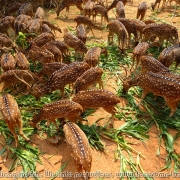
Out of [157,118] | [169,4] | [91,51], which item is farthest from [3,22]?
[169,4]

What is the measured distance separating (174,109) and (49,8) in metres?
8.11

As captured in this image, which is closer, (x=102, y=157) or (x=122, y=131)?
(x=102, y=157)

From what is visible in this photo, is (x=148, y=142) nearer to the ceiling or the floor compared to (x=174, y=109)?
nearer to the floor

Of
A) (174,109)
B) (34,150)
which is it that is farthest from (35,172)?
(174,109)

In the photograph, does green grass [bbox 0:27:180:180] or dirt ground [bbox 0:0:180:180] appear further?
green grass [bbox 0:27:180:180]

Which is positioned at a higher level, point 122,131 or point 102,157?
point 122,131

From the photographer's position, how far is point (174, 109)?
4758 mm

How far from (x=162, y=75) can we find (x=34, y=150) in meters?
2.92

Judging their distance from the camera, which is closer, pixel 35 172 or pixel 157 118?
pixel 35 172

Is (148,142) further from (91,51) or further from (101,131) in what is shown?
(91,51)

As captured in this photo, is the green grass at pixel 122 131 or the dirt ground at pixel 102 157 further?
the green grass at pixel 122 131

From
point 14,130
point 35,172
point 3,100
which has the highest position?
point 3,100

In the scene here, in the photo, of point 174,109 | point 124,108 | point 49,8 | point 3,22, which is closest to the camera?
point 174,109

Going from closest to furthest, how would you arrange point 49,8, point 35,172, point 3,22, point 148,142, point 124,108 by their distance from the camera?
point 35,172
point 148,142
point 124,108
point 3,22
point 49,8
